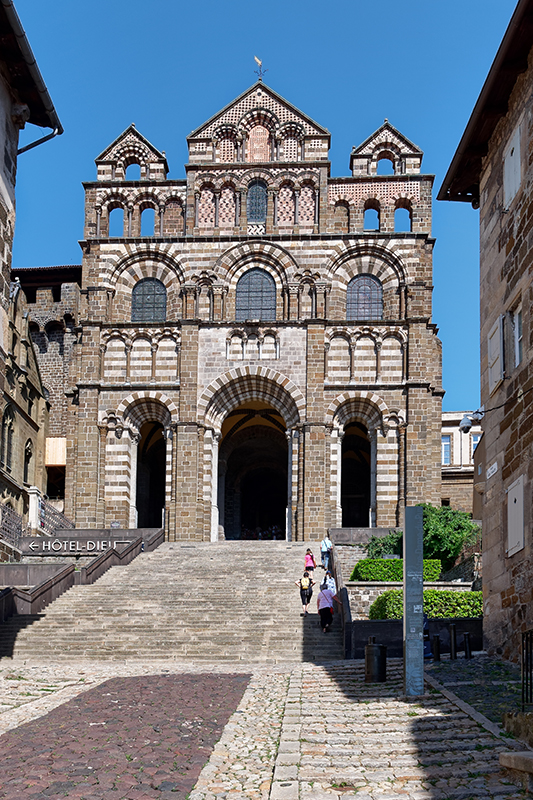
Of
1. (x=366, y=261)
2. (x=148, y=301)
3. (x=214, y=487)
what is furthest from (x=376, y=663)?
(x=148, y=301)

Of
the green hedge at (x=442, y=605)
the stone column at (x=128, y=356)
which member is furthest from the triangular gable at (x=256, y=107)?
the green hedge at (x=442, y=605)

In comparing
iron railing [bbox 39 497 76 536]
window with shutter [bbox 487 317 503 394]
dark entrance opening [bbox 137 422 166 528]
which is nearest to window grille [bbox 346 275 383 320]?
dark entrance opening [bbox 137 422 166 528]

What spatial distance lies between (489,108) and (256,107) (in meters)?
24.9

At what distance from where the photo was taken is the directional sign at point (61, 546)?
106 feet

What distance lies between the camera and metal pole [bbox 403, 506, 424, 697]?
13758 mm

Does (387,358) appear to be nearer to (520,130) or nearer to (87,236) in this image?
(87,236)

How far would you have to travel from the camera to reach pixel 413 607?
A: 46.8 ft

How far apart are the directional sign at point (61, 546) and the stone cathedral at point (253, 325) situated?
4281 mm

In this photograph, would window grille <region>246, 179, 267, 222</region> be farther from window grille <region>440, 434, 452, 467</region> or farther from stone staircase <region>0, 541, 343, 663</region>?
window grille <region>440, 434, 452, 467</region>

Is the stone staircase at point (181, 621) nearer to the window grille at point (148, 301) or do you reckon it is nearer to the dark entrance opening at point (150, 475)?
the dark entrance opening at point (150, 475)

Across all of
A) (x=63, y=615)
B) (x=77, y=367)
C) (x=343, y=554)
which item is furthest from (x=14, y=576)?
(x=77, y=367)

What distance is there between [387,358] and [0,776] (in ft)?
98.4

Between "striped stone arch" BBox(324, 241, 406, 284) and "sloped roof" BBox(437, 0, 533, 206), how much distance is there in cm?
1747

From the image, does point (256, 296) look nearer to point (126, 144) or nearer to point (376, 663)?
point (126, 144)
